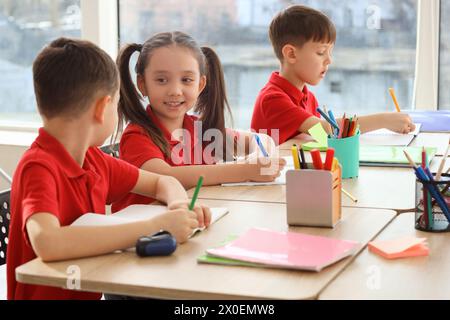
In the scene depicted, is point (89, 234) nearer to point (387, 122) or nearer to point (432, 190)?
point (432, 190)

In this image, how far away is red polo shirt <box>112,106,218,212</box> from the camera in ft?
6.47

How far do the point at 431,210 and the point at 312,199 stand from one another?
0.22 meters

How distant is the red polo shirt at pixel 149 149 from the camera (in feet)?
6.47

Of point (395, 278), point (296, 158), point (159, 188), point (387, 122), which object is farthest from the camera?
point (387, 122)

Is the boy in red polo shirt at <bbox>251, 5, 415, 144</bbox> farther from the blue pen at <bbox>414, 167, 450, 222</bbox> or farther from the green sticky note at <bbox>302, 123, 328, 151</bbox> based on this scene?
the blue pen at <bbox>414, 167, 450, 222</bbox>

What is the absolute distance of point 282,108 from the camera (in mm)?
2617

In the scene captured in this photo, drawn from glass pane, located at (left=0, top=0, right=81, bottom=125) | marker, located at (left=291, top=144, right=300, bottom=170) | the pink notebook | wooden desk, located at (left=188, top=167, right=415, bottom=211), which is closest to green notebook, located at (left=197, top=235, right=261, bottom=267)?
the pink notebook

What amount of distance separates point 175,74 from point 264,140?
349 mm

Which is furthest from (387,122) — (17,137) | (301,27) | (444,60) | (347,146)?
(17,137)

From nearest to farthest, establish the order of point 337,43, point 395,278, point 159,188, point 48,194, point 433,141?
point 395,278
point 48,194
point 159,188
point 433,141
point 337,43

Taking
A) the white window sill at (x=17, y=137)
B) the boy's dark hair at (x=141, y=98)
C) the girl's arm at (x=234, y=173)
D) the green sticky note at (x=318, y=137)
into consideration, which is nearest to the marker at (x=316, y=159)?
the girl's arm at (x=234, y=173)

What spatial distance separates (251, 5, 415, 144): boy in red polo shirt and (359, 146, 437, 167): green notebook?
0.36m

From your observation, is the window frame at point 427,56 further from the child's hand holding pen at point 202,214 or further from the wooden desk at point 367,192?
the child's hand holding pen at point 202,214

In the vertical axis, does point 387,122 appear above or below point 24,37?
below
